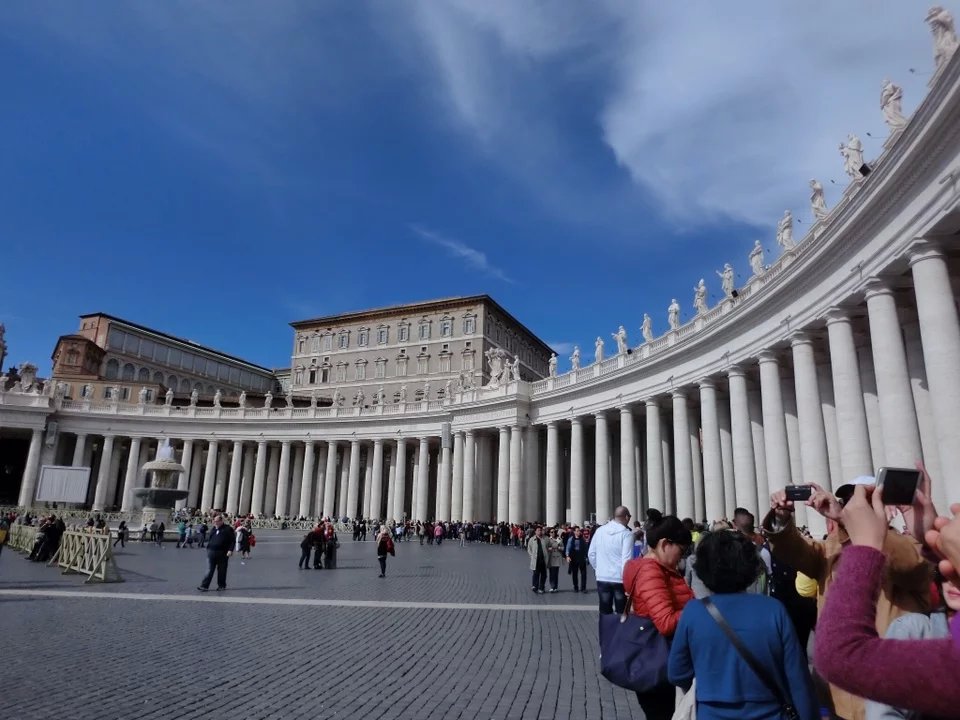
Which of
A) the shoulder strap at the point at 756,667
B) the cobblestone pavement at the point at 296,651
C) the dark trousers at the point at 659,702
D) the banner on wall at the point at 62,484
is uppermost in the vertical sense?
the banner on wall at the point at 62,484

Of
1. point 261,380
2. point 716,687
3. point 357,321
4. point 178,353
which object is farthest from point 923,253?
point 261,380

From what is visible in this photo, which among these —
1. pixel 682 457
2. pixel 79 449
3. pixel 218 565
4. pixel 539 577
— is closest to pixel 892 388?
pixel 539 577

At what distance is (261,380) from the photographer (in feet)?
324

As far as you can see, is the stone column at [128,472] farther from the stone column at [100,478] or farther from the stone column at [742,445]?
the stone column at [742,445]

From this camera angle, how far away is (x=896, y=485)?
2.29 metres

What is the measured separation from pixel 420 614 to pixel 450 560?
14.0 m

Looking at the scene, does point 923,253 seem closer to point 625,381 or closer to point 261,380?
point 625,381

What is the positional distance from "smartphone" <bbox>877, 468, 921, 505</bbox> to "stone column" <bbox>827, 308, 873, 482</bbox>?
19.7 m

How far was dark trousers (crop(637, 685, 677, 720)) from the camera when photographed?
4.08 meters

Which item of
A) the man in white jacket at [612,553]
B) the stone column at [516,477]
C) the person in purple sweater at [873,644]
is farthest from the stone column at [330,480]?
the person in purple sweater at [873,644]

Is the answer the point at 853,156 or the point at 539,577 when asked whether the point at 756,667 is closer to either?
the point at 539,577

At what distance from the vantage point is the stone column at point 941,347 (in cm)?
1497

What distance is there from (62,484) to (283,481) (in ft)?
89.0

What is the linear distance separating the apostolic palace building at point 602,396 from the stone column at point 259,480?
7.9 inches
